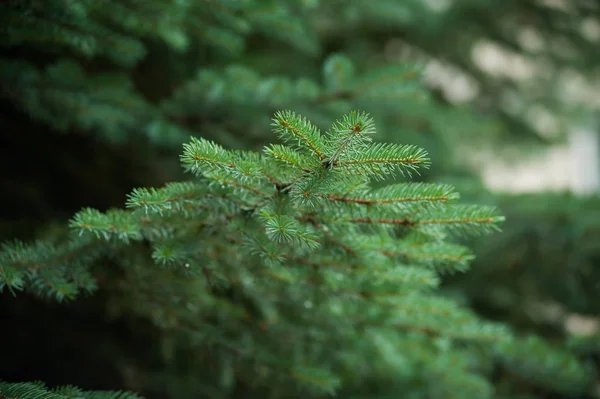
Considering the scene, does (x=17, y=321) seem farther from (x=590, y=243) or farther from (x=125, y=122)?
(x=590, y=243)

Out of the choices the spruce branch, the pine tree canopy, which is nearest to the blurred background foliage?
the pine tree canopy

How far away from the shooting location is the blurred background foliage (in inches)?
49.5

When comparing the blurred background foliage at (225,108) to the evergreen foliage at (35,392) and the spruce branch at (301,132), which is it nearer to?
the evergreen foliage at (35,392)

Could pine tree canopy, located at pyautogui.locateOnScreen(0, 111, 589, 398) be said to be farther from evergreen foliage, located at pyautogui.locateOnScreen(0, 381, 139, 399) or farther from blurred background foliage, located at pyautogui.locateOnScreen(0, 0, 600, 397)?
blurred background foliage, located at pyautogui.locateOnScreen(0, 0, 600, 397)

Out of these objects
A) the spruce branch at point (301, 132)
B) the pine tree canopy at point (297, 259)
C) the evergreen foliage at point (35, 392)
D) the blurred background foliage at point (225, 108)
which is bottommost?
the evergreen foliage at point (35, 392)

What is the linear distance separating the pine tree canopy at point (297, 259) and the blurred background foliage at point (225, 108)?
24 centimetres

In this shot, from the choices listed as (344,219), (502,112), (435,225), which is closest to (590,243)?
(502,112)

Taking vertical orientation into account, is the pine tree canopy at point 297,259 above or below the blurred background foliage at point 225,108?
below

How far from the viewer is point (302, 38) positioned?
164 centimetres

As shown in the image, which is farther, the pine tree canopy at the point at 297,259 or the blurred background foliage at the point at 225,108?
the blurred background foliage at the point at 225,108

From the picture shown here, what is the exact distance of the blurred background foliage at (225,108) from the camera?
126 centimetres

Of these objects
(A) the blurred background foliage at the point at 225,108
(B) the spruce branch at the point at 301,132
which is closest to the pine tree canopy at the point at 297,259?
(B) the spruce branch at the point at 301,132

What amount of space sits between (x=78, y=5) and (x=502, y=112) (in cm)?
247

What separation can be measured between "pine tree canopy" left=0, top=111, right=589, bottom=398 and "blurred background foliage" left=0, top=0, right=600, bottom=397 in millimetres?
244
